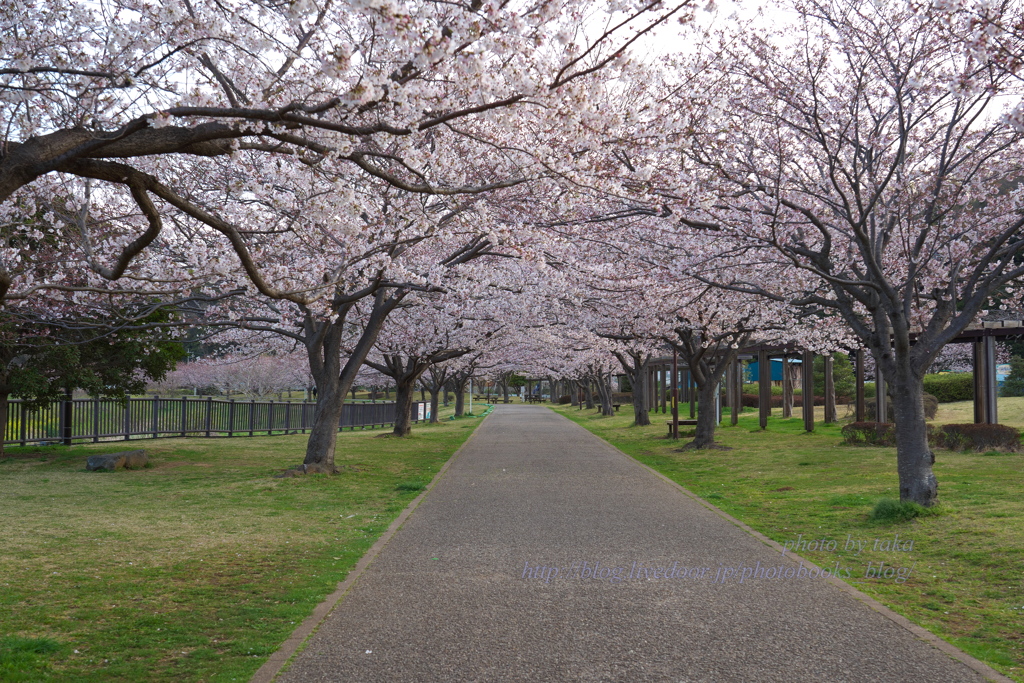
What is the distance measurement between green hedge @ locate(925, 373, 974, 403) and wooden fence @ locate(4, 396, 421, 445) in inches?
1202

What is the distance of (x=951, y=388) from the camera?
129 feet

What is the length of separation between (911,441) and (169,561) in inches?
354

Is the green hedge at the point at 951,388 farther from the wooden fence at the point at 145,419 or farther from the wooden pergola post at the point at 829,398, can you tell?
the wooden fence at the point at 145,419

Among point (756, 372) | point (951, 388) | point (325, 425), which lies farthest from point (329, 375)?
point (756, 372)

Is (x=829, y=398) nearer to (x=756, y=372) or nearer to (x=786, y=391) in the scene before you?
(x=786, y=391)

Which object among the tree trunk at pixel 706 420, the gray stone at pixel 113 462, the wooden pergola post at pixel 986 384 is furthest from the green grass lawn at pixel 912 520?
the gray stone at pixel 113 462

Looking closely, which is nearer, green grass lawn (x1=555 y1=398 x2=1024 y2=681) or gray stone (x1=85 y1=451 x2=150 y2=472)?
green grass lawn (x1=555 y1=398 x2=1024 y2=681)

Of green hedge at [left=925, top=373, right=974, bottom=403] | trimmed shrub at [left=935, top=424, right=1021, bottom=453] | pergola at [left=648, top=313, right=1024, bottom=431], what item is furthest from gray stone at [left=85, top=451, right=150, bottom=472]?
green hedge at [left=925, top=373, right=974, bottom=403]

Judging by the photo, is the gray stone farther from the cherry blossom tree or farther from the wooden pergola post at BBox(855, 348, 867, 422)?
the wooden pergola post at BBox(855, 348, 867, 422)

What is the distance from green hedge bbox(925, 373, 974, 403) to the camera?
128ft

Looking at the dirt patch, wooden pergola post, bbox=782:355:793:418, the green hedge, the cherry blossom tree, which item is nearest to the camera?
the cherry blossom tree

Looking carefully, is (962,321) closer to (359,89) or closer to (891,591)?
(891,591)

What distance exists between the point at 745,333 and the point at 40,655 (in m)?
20.6

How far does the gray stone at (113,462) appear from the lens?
16219mm
